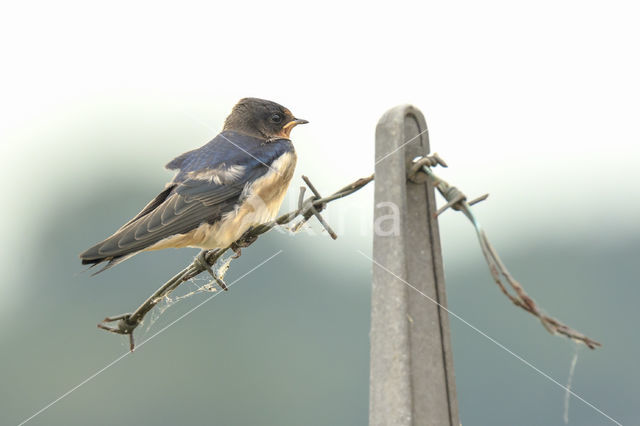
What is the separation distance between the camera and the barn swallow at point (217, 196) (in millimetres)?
3904

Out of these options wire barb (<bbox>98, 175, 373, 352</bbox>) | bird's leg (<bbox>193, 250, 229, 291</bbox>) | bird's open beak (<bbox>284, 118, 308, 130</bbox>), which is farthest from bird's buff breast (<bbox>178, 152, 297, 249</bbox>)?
bird's leg (<bbox>193, 250, 229, 291</bbox>)

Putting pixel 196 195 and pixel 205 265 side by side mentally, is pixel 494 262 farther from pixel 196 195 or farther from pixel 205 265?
pixel 196 195

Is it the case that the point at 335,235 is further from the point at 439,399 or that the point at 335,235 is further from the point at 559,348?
the point at 559,348

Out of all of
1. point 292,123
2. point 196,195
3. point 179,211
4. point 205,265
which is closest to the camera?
point 205,265

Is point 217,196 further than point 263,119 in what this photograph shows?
No

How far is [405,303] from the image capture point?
2273mm

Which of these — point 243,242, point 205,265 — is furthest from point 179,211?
point 205,265

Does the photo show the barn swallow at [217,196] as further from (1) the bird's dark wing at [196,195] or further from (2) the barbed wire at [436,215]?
(2) the barbed wire at [436,215]

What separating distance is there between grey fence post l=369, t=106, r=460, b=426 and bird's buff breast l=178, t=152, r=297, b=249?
1882 mm

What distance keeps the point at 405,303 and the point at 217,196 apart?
7.26ft

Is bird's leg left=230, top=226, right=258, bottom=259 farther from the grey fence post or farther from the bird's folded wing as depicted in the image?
the grey fence post

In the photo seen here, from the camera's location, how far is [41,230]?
55.6 m

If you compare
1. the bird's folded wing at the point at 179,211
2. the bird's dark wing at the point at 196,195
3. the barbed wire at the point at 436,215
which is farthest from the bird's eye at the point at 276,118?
the barbed wire at the point at 436,215

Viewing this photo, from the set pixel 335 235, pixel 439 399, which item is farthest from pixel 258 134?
pixel 439 399
